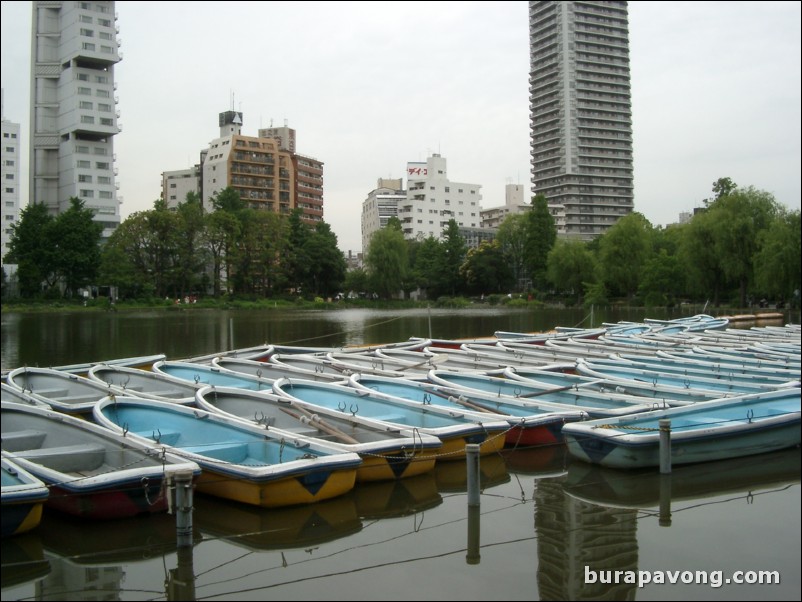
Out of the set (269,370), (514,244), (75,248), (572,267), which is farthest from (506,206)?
(269,370)

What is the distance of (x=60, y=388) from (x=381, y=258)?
6309 cm

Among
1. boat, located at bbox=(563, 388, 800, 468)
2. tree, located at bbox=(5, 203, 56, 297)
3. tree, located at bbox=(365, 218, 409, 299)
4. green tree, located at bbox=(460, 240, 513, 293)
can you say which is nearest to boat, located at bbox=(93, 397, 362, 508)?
boat, located at bbox=(563, 388, 800, 468)

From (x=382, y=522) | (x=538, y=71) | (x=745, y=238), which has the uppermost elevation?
(x=538, y=71)

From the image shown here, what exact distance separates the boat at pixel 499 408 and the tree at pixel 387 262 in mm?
63441

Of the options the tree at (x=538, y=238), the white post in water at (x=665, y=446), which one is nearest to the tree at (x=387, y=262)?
the tree at (x=538, y=238)

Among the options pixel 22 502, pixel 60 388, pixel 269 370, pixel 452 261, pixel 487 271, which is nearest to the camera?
pixel 22 502

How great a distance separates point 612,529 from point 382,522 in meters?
A: 2.32

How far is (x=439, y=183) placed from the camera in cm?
11712

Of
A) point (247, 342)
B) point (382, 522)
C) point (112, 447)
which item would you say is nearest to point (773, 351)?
point (382, 522)

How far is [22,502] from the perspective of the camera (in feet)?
20.8

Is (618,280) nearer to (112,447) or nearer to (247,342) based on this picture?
(247,342)

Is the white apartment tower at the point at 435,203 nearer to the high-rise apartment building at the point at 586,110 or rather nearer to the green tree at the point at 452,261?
the high-rise apartment building at the point at 586,110

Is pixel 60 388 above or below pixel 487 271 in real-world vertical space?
below
